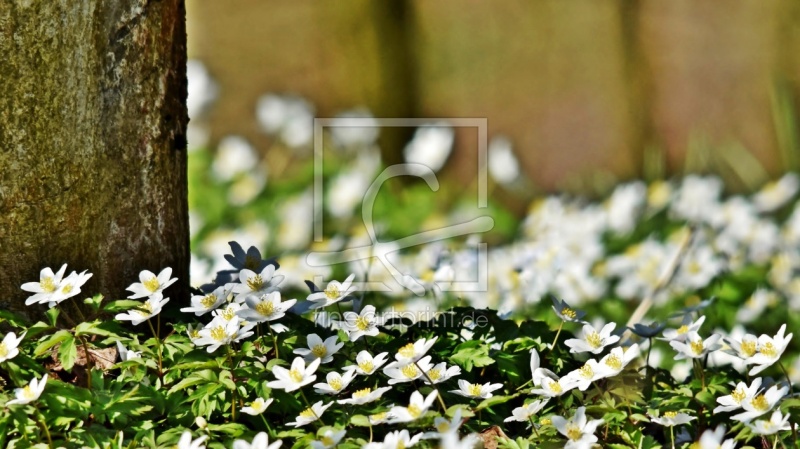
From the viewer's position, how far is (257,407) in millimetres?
1465

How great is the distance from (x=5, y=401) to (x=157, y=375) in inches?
9.9

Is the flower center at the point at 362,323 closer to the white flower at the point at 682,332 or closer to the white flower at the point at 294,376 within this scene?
the white flower at the point at 294,376

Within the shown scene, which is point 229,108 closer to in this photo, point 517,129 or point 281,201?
point 281,201

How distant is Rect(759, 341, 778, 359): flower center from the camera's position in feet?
5.30

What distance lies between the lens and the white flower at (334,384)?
4.93 feet

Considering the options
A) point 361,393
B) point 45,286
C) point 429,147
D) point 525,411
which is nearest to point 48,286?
point 45,286

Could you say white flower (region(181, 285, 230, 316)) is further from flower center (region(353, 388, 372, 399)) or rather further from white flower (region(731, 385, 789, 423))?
white flower (region(731, 385, 789, 423))

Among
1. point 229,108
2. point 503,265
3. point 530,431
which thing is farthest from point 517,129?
point 530,431

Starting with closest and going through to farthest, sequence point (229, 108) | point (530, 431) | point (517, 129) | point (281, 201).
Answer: point (530, 431)
point (281, 201)
point (229, 108)
point (517, 129)

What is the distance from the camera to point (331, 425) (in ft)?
4.88

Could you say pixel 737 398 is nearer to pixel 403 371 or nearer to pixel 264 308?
pixel 403 371

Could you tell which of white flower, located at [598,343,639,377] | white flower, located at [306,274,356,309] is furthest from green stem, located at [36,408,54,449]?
white flower, located at [598,343,639,377]

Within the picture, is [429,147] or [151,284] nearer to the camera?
[151,284]

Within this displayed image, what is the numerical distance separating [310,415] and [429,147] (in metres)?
3.14
